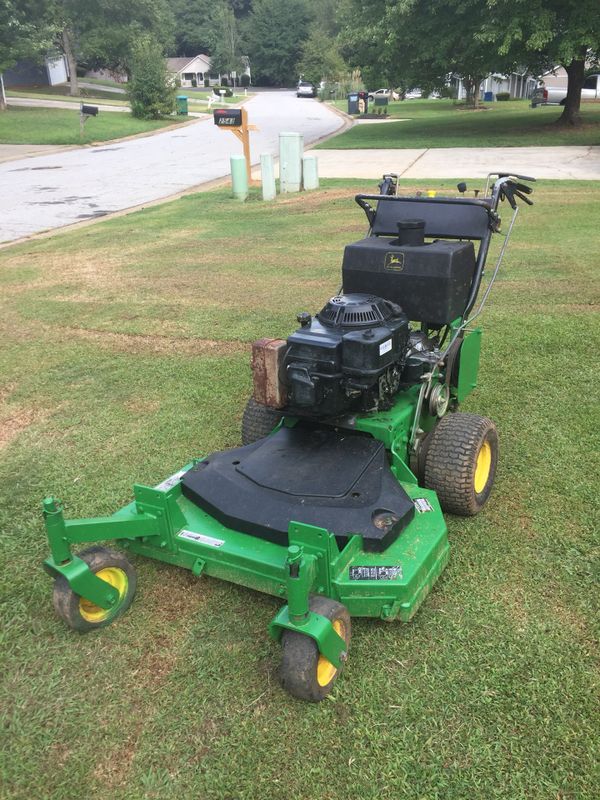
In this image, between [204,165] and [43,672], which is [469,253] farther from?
[204,165]

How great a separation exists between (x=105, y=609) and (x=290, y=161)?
43.1ft

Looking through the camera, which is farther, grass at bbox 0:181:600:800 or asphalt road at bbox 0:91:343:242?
asphalt road at bbox 0:91:343:242

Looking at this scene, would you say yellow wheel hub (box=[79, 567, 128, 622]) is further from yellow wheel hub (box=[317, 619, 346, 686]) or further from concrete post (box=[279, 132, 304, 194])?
concrete post (box=[279, 132, 304, 194])

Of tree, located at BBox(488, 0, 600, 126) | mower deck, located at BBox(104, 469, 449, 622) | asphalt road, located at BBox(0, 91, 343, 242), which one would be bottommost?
asphalt road, located at BBox(0, 91, 343, 242)

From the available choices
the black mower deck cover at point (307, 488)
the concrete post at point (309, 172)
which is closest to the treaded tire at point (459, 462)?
the black mower deck cover at point (307, 488)

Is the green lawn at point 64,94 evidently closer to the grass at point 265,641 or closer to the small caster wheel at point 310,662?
the grass at point 265,641

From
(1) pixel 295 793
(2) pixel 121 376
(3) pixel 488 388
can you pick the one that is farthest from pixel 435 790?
(2) pixel 121 376

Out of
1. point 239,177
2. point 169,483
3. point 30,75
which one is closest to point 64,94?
point 30,75

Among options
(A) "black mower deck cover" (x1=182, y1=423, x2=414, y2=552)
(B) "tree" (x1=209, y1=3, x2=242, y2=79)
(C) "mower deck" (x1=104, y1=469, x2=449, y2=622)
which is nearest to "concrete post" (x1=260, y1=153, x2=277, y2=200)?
(A) "black mower deck cover" (x1=182, y1=423, x2=414, y2=552)

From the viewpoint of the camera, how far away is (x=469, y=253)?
359cm

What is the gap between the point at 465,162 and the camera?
17750mm

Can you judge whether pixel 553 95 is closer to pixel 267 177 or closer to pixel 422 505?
pixel 267 177

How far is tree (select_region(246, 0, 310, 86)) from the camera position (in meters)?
86.8

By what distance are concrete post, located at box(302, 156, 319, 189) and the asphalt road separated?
11.6 feet
